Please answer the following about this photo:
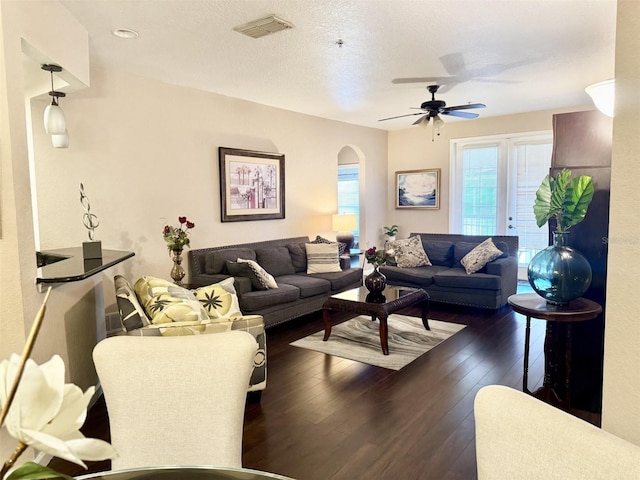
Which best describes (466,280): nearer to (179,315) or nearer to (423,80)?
(423,80)

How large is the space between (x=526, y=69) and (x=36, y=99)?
178 inches

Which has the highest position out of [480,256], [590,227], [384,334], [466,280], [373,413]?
[590,227]

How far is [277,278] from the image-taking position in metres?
5.36

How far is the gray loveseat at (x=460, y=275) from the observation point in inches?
208

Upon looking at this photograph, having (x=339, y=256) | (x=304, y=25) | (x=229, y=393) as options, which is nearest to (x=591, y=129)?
(x=304, y=25)

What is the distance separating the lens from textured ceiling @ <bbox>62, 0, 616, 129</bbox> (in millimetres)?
2896

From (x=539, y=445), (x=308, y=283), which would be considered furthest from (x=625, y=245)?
(x=308, y=283)

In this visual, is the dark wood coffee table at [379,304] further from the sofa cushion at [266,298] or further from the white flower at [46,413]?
the white flower at [46,413]

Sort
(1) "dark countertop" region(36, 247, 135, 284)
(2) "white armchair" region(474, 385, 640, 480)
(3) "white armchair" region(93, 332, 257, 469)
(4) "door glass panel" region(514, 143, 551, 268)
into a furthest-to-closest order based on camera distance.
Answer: (4) "door glass panel" region(514, 143, 551, 268), (1) "dark countertop" region(36, 247, 135, 284), (3) "white armchair" region(93, 332, 257, 469), (2) "white armchair" region(474, 385, 640, 480)

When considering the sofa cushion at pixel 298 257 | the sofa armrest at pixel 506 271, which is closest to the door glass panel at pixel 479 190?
the sofa armrest at pixel 506 271

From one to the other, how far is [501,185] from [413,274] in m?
2.50

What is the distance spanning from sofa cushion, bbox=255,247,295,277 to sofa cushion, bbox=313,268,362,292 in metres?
0.39

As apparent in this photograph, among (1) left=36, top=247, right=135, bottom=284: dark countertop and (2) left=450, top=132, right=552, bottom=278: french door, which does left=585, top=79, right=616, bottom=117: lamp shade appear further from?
(2) left=450, top=132, right=552, bottom=278: french door

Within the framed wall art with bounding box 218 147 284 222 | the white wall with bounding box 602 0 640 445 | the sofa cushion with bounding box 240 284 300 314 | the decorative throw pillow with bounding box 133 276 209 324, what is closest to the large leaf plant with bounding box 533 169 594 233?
the white wall with bounding box 602 0 640 445
